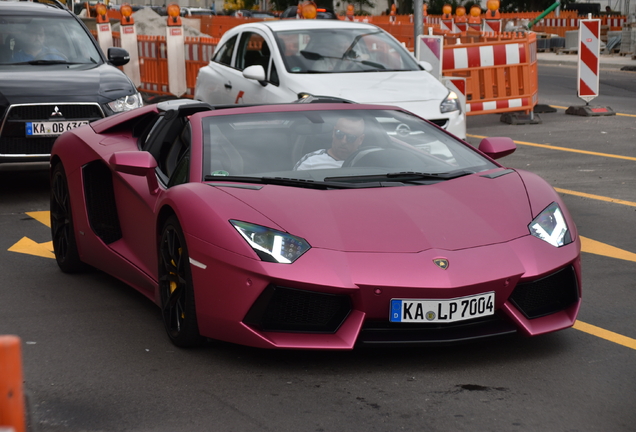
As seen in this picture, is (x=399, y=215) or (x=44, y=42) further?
(x=44, y=42)

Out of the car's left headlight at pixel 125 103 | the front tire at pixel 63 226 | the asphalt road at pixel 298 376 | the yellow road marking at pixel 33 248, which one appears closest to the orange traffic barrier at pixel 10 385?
the asphalt road at pixel 298 376

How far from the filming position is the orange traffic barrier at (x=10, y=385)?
1.92 meters

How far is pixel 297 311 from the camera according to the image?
14.1 ft

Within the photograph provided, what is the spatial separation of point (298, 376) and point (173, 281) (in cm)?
87

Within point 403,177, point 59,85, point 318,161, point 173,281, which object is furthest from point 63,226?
point 59,85

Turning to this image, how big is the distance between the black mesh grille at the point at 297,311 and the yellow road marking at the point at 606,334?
1.38m

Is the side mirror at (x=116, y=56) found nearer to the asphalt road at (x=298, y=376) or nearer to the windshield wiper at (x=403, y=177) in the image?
the asphalt road at (x=298, y=376)

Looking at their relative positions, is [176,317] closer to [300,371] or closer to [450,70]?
[300,371]

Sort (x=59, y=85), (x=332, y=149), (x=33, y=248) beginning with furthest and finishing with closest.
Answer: (x=59, y=85) → (x=33, y=248) → (x=332, y=149)

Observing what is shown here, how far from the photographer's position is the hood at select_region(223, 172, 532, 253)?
4.39 metres

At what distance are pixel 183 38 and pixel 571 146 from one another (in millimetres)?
8325

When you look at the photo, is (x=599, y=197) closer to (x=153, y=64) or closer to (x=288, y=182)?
(x=288, y=182)

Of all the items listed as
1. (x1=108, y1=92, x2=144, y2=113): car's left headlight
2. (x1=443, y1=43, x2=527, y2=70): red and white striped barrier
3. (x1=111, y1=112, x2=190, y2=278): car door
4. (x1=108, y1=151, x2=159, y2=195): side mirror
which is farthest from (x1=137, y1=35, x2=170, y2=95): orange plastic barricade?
(x1=108, y1=151, x2=159, y2=195): side mirror

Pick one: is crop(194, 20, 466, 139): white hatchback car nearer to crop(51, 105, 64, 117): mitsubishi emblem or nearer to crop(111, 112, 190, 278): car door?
crop(51, 105, 64, 117): mitsubishi emblem
